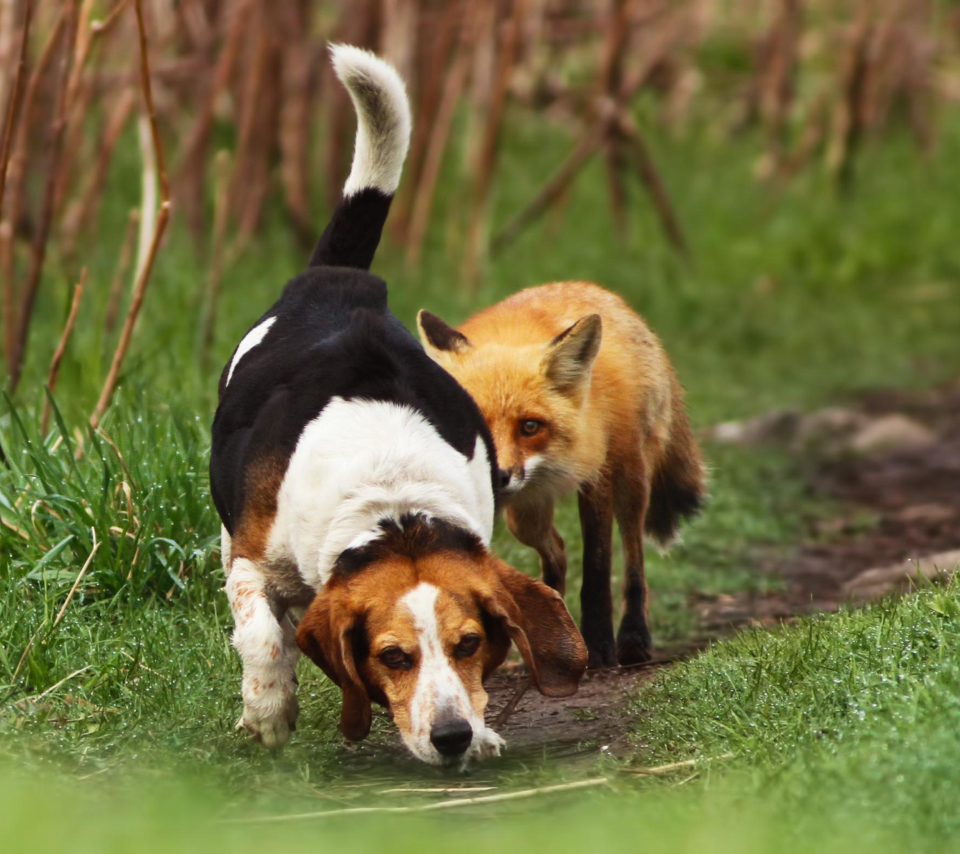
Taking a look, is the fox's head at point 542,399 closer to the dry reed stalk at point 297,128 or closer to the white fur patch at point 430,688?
the white fur patch at point 430,688

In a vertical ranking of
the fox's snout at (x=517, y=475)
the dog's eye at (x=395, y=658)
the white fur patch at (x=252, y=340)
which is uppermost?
the white fur patch at (x=252, y=340)

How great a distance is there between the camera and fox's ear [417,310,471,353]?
15.7ft

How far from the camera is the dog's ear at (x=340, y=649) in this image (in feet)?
11.0

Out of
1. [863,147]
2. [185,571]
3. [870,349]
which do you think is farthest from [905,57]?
[185,571]

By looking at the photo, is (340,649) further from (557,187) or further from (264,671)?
(557,187)

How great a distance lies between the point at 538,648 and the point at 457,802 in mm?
411

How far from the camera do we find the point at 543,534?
4.94 metres

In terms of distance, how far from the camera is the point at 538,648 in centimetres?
358

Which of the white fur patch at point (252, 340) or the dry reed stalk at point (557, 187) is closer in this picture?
the white fur patch at point (252, 340)

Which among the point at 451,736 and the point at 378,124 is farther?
the point at 378,124

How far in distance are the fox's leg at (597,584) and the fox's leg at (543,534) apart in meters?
0.17

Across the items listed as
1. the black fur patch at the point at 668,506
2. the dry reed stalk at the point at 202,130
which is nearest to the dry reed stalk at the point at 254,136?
the dry reed stalk at the point at 202,130

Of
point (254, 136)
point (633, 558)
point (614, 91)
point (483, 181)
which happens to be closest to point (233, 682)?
point (633, 558)

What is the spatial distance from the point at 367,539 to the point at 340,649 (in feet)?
0.84
